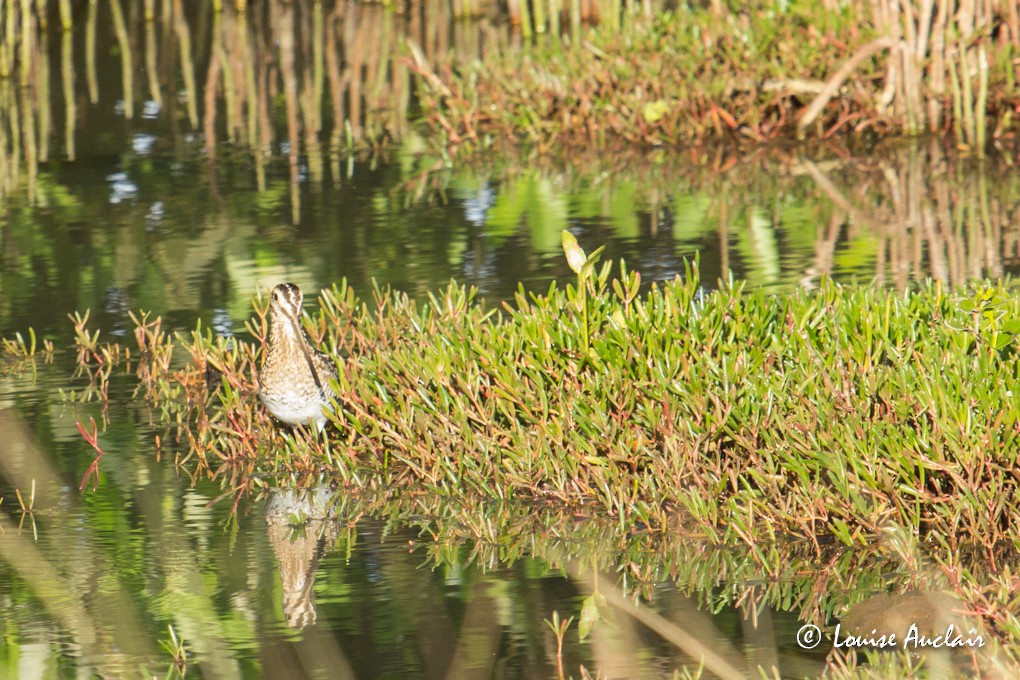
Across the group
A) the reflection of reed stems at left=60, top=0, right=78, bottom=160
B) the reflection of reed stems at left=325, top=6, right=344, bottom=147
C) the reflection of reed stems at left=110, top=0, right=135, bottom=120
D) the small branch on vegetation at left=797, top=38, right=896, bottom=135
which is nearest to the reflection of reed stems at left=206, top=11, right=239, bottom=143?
the reflection of reed stems at left=110, top=0, right=135, bottom=120

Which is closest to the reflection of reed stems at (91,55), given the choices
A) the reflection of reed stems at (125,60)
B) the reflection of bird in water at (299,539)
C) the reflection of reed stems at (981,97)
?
the reflection of reed stems at (125,60)

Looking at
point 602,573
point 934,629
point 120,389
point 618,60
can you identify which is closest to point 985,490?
point 934,629

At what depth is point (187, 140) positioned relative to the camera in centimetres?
1199

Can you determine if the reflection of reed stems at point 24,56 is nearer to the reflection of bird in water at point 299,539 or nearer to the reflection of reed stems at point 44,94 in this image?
the reflection of reed stems at point 44,94

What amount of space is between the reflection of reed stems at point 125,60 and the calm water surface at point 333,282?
0.07 m

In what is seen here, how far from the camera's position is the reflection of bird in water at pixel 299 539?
15.1ft

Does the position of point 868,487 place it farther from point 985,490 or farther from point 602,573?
point 602,573

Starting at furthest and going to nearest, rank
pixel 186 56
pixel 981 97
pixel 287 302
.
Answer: pixel 186 56, pixel 981 97, pixel 287 302

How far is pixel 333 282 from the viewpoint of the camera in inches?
297

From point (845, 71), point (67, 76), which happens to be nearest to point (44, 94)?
point (67, 76)

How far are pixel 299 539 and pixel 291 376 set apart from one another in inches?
26.0

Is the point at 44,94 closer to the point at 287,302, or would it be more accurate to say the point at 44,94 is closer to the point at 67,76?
the point at 67,76

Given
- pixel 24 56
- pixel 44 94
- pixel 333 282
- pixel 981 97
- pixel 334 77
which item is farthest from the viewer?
pixel 334 77

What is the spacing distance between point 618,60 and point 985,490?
22.9ft
